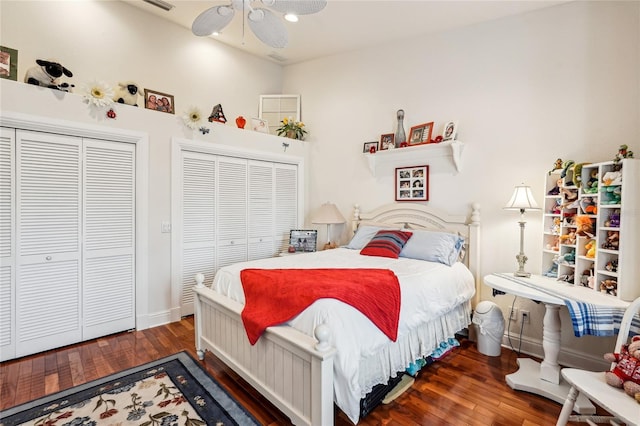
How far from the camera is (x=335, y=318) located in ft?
5.56

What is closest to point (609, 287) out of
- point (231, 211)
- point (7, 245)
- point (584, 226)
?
point (584, 226)

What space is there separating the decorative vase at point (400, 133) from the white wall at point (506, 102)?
0.08 meters

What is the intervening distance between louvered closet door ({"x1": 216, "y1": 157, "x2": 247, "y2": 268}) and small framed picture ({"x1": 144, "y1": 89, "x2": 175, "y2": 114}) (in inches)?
30.0

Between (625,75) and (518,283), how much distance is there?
179 centimetres

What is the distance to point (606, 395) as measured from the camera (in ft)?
4.62

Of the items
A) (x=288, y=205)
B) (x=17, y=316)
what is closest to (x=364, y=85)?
(x=288, y=205)

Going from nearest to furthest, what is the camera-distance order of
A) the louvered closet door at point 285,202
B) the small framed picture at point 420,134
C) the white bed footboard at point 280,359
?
the white bed footboard at point 280,359 < the small framed picture at point 420,134 < the louvered closet door at point 285,202

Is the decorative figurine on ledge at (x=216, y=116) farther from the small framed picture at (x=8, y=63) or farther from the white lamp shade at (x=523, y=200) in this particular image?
the white lamp shade at (x=523, y=200)

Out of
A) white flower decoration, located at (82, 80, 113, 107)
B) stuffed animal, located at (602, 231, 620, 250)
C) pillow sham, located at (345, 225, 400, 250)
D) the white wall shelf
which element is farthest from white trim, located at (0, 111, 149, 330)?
stuffed animal, located at (602, 231, 620, 250)

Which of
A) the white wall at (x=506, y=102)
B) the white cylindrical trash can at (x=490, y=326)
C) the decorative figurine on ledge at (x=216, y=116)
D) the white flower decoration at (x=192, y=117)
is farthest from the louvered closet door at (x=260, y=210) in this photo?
the white cylindrical trash can at (x=490, y=326)

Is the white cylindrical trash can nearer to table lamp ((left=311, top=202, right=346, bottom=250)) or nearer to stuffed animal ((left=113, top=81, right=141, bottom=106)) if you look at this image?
table lamp ((left=311, top=202, right=346, bottom=250))

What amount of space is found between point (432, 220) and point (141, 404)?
300 centimetres

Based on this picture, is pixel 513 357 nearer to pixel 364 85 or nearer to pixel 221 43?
pixel 364 85

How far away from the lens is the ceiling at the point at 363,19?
9.70 ft
